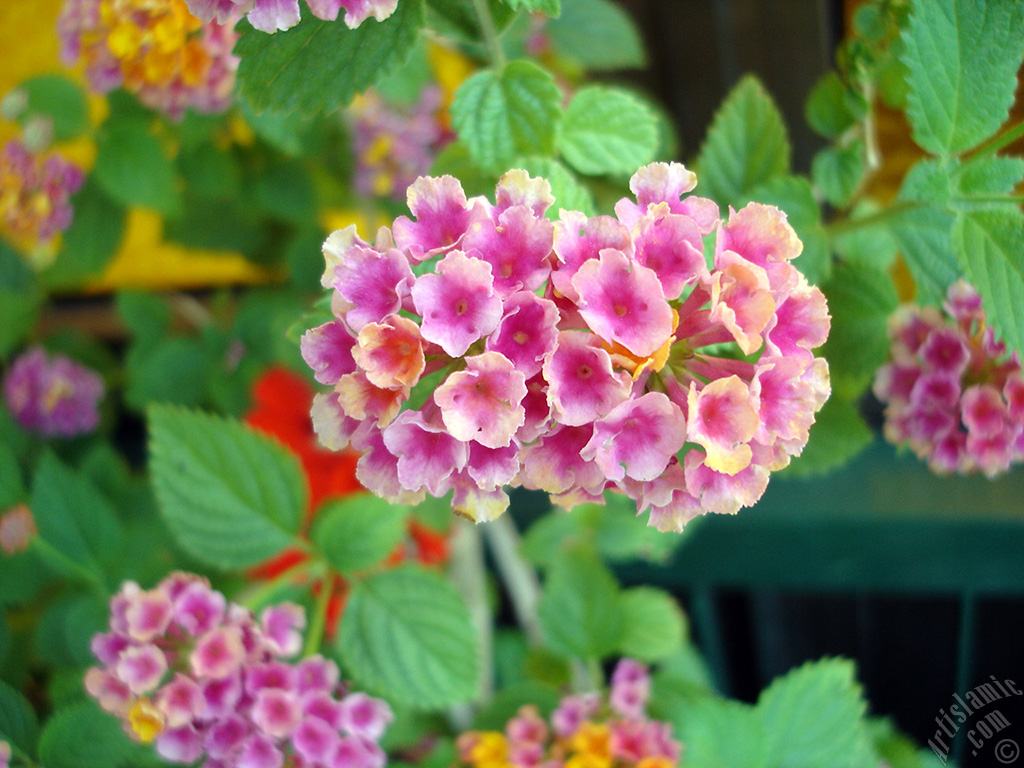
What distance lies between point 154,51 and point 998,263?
62cm

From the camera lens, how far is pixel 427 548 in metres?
0.86

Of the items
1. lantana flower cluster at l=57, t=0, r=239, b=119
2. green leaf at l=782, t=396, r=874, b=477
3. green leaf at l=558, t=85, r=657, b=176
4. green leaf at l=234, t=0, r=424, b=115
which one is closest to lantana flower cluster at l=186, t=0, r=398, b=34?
green leaf at l=234, t=0, r=424, b=115

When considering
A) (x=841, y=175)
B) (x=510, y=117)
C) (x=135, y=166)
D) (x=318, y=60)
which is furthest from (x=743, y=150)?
(x=135, y=166)

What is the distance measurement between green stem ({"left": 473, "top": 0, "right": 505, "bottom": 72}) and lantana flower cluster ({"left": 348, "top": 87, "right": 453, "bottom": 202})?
39 cm

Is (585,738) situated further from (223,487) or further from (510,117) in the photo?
(510,117)

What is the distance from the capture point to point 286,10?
1.15 ft

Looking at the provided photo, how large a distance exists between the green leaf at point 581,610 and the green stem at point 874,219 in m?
0.37

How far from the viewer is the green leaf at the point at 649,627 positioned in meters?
0.70

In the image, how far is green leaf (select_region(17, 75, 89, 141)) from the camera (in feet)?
2.48

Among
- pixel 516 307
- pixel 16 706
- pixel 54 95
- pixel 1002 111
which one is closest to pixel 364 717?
pixel 16 706

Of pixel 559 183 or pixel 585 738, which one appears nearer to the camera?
pixel 559 183

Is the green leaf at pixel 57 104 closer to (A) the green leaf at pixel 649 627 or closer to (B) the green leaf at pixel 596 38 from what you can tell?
(B) the green leaf at pixel 596 38

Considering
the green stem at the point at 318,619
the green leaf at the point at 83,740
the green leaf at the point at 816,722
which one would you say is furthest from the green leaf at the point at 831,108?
the green leaf at the point at 83,740

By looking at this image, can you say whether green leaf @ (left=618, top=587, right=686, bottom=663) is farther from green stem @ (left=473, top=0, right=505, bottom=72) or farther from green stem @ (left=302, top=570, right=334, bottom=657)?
green stem @ (left=473, top=0, right=505, bottom=72)
